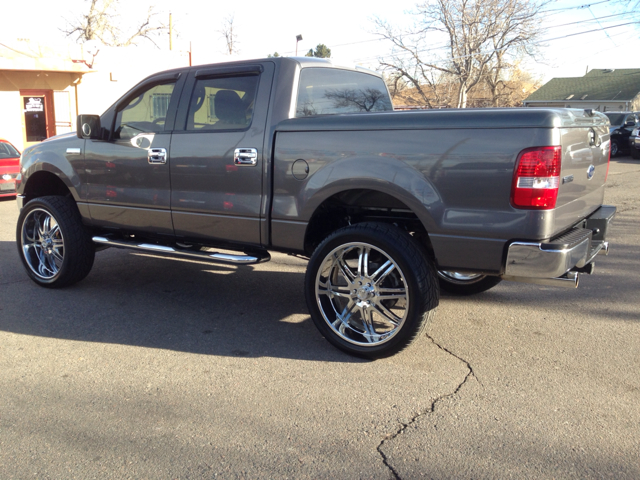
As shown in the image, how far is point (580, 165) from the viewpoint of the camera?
376cm

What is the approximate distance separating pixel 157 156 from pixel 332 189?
68.2 inches

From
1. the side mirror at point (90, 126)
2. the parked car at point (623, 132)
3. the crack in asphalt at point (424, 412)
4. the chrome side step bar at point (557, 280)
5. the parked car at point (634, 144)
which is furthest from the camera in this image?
the parked car at point (623, 132)

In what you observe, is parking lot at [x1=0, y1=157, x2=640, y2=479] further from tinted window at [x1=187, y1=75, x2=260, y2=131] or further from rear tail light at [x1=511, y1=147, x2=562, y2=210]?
tinted window at [x1=187, y1=75, x2=260, y2=131]

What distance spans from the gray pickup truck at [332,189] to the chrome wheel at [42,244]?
1 centimetres

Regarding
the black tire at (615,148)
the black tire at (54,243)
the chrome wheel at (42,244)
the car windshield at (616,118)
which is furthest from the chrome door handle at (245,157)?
the car windshield at (616,118)

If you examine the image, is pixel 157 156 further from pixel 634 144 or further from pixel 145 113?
pixel 634 144

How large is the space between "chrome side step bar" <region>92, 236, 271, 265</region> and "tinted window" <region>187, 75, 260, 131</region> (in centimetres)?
102

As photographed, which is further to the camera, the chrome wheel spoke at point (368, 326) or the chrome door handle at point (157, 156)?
the chrome door handle at point (157, 156)

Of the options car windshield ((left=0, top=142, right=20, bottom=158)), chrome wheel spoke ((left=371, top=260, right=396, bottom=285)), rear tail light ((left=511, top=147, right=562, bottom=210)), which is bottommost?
chrome wheel spoke ((left=371, top=260, right=396, bottom=285))

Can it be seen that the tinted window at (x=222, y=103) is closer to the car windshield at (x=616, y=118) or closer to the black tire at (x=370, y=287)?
the black tire at (x=370, y=287)

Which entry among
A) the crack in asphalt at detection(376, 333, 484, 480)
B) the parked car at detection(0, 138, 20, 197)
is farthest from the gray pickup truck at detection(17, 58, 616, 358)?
the parked car at detection(0, 138, 20, 197)

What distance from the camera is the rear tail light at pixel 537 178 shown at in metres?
3.29

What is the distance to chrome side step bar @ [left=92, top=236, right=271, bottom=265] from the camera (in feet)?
14.9

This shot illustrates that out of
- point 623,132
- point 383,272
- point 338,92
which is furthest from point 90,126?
point 623,132
